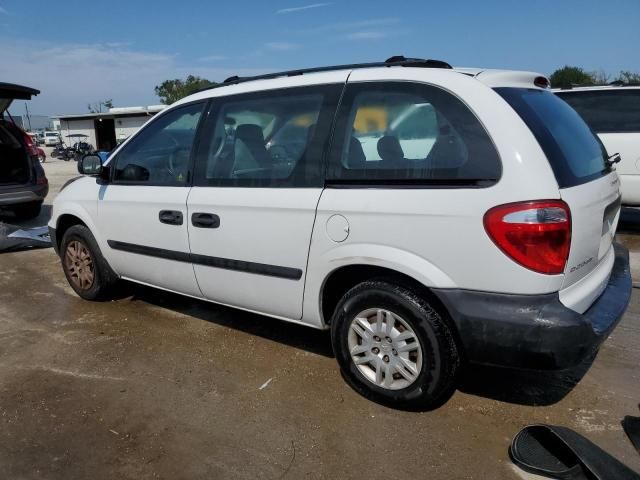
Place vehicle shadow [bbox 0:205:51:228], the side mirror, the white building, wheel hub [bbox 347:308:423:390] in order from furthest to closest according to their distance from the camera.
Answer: the white building, vehicle shadow [bbox 0:205:51:228], the side mirror, wheel hub [bbox 347:308:423:390]

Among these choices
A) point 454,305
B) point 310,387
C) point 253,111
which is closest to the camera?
point 454,305

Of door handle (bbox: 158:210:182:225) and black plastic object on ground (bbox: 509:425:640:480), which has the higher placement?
door handle (bbox: 158:210:182:225)

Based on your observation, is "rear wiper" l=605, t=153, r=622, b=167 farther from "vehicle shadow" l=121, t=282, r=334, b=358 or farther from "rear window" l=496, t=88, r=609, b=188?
"vehicle shadow" l=121, t=282, r=334, b=358

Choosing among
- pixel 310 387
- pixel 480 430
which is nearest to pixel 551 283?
pixel 480 430

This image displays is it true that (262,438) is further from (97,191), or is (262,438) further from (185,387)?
(97,191)

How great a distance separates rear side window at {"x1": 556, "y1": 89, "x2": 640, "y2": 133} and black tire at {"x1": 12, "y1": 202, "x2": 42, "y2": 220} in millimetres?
7958

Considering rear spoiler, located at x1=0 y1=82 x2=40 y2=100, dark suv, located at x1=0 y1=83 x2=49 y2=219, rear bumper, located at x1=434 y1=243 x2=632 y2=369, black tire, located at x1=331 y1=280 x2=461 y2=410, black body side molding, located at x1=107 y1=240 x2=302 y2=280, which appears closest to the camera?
rear bumper, located at x1=434 y1=243 x2=632 y2=369

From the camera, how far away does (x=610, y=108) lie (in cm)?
650

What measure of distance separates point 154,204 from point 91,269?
1.23 m

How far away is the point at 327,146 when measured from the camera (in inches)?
112

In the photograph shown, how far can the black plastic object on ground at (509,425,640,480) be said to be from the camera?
216cm

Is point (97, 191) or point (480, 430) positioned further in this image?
point (97, 191)

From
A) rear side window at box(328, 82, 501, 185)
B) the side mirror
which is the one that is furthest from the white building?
rear side window at box(328, 82, 501, 185)

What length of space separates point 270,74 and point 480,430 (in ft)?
8.23
